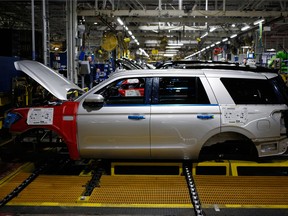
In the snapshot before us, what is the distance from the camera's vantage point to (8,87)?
25.5 ft

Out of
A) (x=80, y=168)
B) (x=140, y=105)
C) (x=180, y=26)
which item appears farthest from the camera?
(x=180, y=26)

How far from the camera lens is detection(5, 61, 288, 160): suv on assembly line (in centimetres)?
523

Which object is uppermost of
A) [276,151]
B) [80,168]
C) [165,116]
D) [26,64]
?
[26,64]

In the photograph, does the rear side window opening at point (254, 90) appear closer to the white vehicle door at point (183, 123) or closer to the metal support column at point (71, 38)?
the white vehicle door at point (183, 123)

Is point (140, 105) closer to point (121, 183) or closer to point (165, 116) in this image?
point (165, 116)

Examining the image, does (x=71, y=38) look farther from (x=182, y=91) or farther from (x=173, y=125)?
(x=173, y=125)

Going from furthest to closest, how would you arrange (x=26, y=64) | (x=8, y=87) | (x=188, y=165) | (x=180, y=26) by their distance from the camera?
1. (x=180, y=26)
2. (x=8, y=87)
3. (x=26, y=64)
4. (x=188, y=165)

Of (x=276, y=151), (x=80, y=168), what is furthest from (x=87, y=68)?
(x=276, y=151)

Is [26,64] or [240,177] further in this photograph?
[26,64]

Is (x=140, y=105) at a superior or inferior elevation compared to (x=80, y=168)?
superior

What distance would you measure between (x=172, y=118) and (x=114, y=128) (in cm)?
91

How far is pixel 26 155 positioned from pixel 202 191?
3027 millimetres

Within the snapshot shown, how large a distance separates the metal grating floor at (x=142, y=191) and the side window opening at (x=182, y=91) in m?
1.24

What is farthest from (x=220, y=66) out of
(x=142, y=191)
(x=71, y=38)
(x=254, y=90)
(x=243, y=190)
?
(x=71, y=38)
